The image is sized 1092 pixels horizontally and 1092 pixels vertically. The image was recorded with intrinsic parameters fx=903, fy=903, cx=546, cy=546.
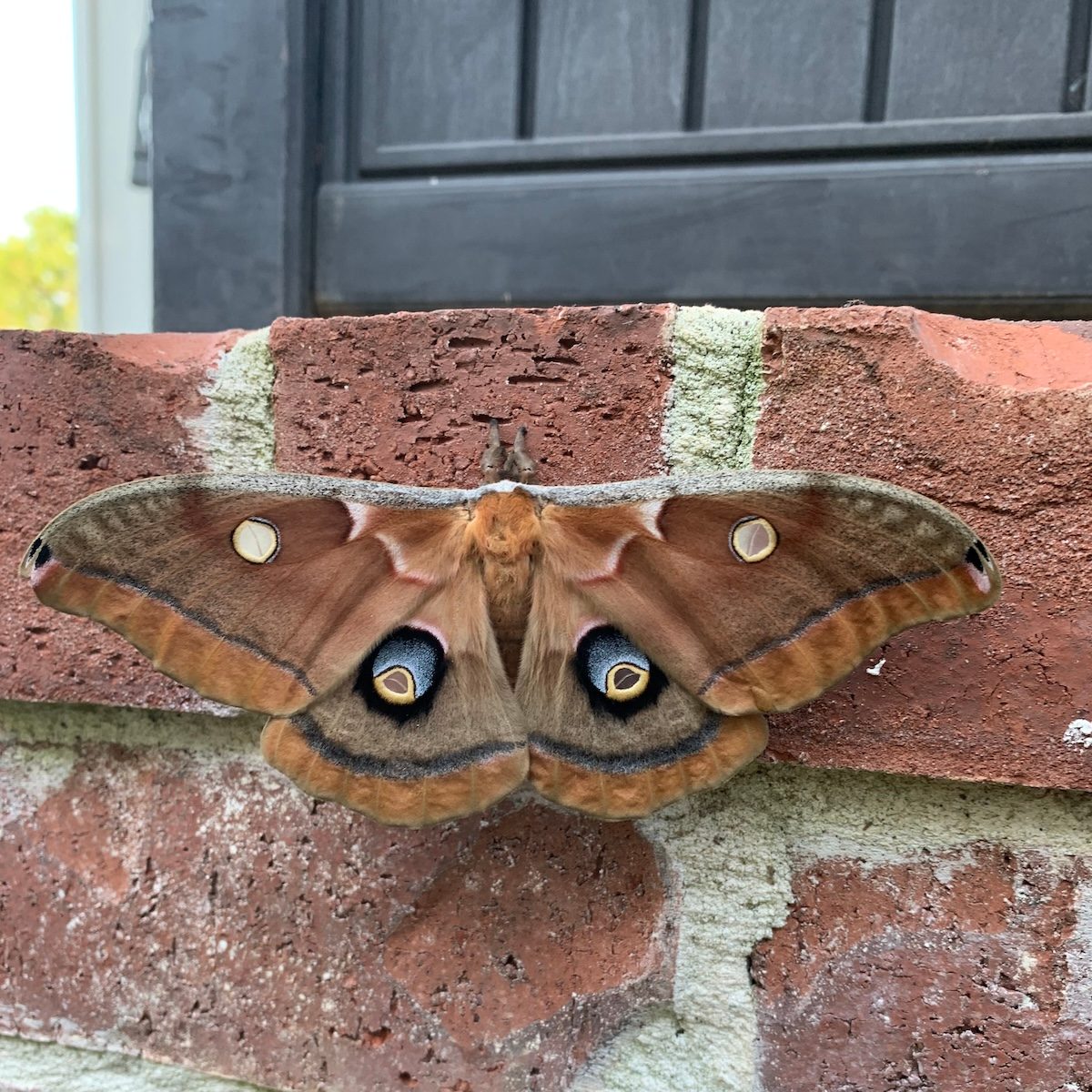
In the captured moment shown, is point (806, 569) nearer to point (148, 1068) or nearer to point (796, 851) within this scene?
point (796, 851)

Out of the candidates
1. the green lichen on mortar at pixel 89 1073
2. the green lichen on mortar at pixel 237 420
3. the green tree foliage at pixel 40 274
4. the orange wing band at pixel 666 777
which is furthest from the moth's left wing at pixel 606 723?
the green tree foliage at pixel 40 274

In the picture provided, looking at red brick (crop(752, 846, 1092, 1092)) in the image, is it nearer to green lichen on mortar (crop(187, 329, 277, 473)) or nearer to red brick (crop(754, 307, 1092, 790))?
red brick (crop(754, 307, 1092, 790))

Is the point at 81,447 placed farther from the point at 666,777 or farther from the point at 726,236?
the point at 726,236

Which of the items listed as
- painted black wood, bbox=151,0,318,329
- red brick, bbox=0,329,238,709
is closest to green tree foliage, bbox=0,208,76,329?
painted black wood, bbox=151,0,318,329

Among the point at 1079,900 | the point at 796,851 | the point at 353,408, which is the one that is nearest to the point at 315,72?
the point at 353,408

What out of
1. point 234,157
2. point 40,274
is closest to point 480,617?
point 234,157
